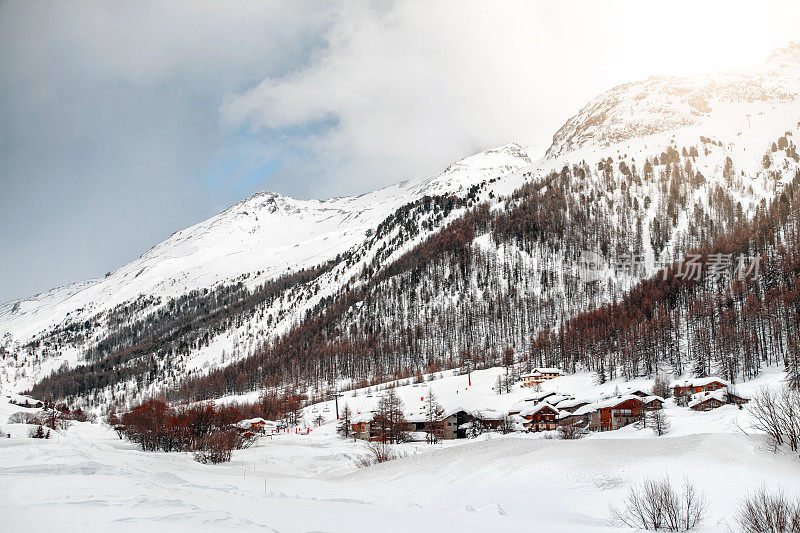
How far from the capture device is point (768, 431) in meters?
34.3

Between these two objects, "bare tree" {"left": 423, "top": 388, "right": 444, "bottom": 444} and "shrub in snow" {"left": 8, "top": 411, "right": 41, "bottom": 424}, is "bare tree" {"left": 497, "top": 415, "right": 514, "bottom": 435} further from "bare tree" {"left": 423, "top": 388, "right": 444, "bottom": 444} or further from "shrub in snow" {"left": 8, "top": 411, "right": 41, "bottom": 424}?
"shrub in snow" {"left": 8, "top": 411, "right": 41, "bottom": 424}

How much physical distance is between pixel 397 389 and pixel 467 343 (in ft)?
157

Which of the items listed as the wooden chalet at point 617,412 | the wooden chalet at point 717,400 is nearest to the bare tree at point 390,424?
the wooden chalet at point 617,412

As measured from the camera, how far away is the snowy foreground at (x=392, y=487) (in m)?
13.4

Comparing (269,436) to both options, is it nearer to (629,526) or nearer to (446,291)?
(629,526)

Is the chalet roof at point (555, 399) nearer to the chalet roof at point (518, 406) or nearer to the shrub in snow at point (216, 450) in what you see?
the chalet roof at point (518, 406)

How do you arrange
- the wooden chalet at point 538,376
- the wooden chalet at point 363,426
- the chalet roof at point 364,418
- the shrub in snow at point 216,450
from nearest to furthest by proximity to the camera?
the shrub in snow at point 216,450 < the wooden chalet at point 363,426 < the chalet roof at point 364,418 < the wooden chalet at point 538,376

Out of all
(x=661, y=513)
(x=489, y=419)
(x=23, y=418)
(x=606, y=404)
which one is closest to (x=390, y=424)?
(x=489, y=419)

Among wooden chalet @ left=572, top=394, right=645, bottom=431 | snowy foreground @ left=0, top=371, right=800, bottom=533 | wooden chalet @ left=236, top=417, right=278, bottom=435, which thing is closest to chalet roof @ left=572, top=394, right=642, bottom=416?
wooden chalet @ left=572, top=394, right=645, bottom=431

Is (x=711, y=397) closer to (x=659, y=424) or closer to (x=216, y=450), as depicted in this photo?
(x=659, y=424)

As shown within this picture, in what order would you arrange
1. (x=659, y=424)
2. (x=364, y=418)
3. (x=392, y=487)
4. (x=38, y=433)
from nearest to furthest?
(x=392, y=487), (x=659, y=424), (x=38, y=433), (x=364, y=418)

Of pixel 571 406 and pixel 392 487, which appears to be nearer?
pixel 392 487

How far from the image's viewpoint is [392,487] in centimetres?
3853

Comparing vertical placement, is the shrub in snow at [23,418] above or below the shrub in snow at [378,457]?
above
